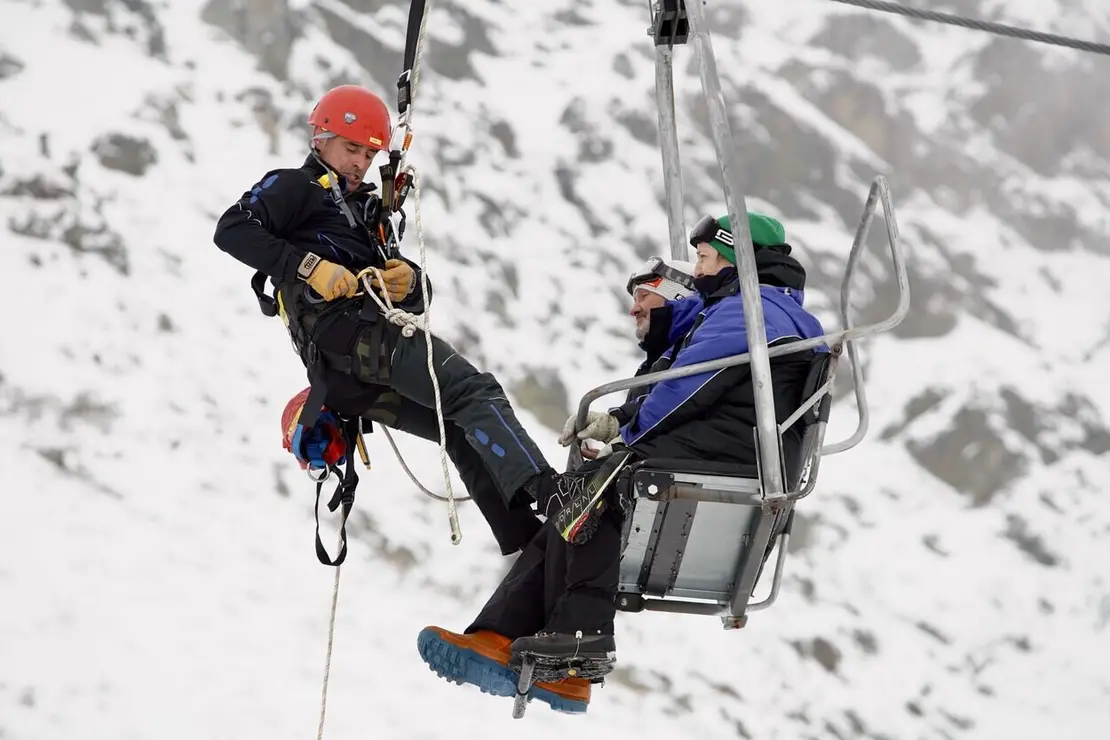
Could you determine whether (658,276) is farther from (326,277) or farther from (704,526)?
(326,277)

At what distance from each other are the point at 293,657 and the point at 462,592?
3681 mm

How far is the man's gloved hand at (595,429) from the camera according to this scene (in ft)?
13.9

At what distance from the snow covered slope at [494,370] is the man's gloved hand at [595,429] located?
1095 centimetres

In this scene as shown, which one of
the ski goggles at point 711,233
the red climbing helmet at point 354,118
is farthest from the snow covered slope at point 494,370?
the ski goggles at point 711,233

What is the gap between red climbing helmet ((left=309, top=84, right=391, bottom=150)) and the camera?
448cm

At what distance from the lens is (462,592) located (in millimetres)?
18672

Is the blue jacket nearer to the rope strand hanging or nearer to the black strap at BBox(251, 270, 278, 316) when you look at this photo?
the black strap at BBox(251, 270, 278, 316)

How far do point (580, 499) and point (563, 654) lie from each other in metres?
0.48

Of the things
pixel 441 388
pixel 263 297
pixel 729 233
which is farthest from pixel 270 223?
pixel 729 233

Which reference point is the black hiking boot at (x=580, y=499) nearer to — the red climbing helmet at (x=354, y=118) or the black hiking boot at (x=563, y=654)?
the black hiking boot at (x=563, y=654)

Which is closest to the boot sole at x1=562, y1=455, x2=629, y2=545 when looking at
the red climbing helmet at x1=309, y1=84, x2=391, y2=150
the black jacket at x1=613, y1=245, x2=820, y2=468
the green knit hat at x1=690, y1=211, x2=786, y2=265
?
the black jacket at x1=613, y1=245, x2=820, y2=468

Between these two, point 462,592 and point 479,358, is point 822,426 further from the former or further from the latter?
point 479,358

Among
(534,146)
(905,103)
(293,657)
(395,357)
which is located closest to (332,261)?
(395,357)

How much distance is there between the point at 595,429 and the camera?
167 inches
